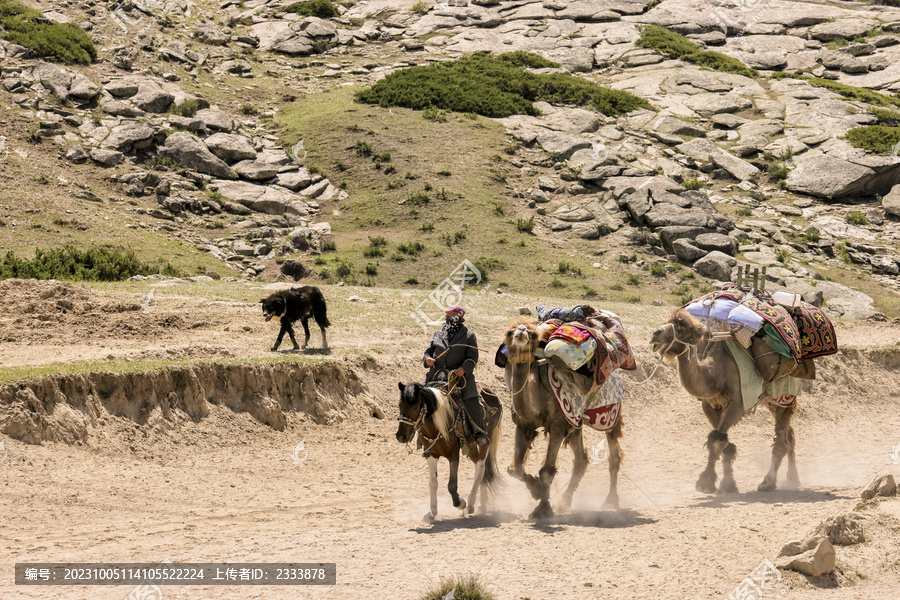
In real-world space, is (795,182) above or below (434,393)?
below

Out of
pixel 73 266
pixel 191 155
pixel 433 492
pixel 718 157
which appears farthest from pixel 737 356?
pixel 718 157

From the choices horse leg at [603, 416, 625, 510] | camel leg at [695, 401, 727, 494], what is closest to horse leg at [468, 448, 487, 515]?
horse leg at [603, 416, 625, 510]

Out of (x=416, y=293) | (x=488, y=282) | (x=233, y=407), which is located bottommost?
(x=488, y=282)

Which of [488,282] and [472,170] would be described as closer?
[488,282]

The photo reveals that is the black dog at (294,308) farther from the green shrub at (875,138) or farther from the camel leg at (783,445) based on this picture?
the green shrub at (875,138)

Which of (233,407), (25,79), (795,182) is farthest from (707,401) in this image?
(25,79)

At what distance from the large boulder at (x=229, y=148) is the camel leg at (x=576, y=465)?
33538mm

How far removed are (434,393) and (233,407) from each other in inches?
226

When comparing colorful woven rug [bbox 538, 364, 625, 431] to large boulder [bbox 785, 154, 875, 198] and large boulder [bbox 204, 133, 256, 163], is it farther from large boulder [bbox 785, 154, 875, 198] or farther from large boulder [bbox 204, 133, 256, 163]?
large boulder [bbox 785, 154, 875, 198]

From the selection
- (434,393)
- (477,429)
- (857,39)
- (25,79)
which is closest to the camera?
(434,393)

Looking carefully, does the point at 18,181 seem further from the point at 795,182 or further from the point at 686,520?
the point at 795,182

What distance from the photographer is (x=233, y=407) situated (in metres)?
14.5

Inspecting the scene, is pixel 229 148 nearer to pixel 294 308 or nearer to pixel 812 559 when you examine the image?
pixel 294 308

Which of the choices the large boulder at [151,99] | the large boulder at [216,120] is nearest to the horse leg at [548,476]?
the large boulder at [216,120]
